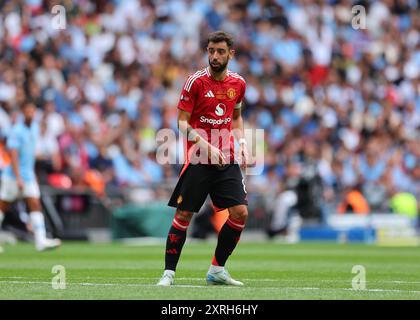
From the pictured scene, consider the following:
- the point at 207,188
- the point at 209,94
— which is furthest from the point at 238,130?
the point at 207,188

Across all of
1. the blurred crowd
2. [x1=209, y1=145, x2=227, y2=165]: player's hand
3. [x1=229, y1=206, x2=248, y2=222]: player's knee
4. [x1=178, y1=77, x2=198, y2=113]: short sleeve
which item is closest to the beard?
[x1=178, y1=77, x2=198, y2=113]: short sleeve

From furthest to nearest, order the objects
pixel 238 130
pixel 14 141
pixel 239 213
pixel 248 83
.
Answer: pixel 248 83 < pixel 14 141 < pixel 238 130 < pixel 239 213

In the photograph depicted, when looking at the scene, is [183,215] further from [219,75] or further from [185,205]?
[219,75]

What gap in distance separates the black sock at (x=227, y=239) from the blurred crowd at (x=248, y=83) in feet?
35.6

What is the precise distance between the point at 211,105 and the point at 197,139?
442 millimetres

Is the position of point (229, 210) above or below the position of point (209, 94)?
below

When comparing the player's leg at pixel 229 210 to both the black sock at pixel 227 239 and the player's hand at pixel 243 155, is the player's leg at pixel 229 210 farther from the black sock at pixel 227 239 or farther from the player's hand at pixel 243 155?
the player's hand at pixel 243 155

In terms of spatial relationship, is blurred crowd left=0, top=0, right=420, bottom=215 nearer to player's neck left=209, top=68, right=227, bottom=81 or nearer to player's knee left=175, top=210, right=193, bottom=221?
player's neck left=209, top=68, right=227, bottom=81

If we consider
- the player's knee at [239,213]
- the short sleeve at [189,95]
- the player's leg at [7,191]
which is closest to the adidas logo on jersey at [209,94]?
the short sleeve at [189,95]

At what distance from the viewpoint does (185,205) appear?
1012cm

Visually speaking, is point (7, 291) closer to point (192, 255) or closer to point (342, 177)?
point (192, 255)

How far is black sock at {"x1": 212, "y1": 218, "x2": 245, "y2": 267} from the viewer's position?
33.8 ft

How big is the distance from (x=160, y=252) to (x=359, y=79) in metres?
12.8

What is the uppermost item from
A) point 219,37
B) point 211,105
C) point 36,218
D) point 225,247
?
point 219,37
